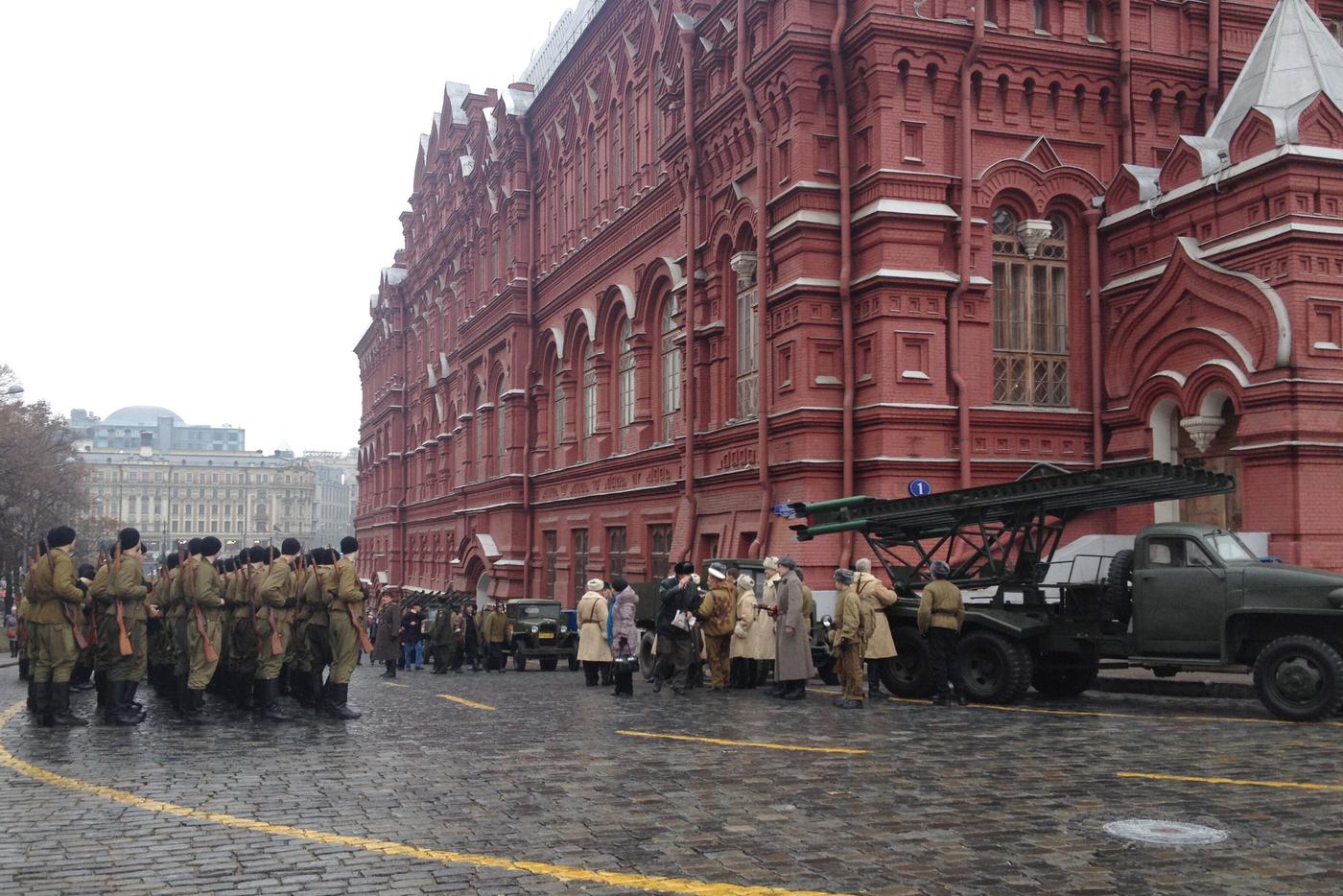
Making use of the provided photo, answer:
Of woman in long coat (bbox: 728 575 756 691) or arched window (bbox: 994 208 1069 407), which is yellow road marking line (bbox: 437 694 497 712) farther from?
arched window (bbox: 994 208 1069 407)

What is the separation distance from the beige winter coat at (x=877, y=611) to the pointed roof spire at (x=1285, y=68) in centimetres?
1009

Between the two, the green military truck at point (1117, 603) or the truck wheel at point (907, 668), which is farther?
the truck wheel at point (907, 668)

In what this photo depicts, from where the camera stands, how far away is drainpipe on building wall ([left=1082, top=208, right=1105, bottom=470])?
21531 millimetres

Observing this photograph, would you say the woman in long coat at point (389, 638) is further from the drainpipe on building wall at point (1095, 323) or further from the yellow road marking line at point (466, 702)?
the drainpipe on building wall at point (1095, 323)

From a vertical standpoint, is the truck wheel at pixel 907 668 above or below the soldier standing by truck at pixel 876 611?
below

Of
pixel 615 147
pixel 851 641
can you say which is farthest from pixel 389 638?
pixel 615 147

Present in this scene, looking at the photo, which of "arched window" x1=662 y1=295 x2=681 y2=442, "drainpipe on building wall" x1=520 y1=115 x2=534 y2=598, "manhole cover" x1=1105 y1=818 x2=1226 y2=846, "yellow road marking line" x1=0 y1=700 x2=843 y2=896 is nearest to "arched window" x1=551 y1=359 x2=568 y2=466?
"drainpipe on building wall" x1=520 y1=115 x2=534 y2=598

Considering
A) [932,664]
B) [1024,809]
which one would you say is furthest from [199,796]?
[932,664]

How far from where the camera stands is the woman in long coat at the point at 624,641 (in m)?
16.0

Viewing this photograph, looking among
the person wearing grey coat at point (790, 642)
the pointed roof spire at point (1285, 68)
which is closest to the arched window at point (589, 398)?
the pointed roof spire at point (1285, 68)

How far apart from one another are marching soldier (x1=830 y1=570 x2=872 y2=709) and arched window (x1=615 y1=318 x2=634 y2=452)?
16.0m

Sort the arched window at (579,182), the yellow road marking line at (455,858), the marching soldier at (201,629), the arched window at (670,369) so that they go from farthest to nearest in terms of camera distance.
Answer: the arched window at (579,182) < the arched window at (670,369) < the marching soldier at (201,629) < the yellow road marking line at (455,858)

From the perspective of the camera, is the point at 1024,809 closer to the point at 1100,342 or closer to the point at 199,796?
the point at 199,796

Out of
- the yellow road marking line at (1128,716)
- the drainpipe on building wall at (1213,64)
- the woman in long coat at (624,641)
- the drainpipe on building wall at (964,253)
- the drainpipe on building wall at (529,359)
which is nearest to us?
the yellow road marking line at (1128,716)
